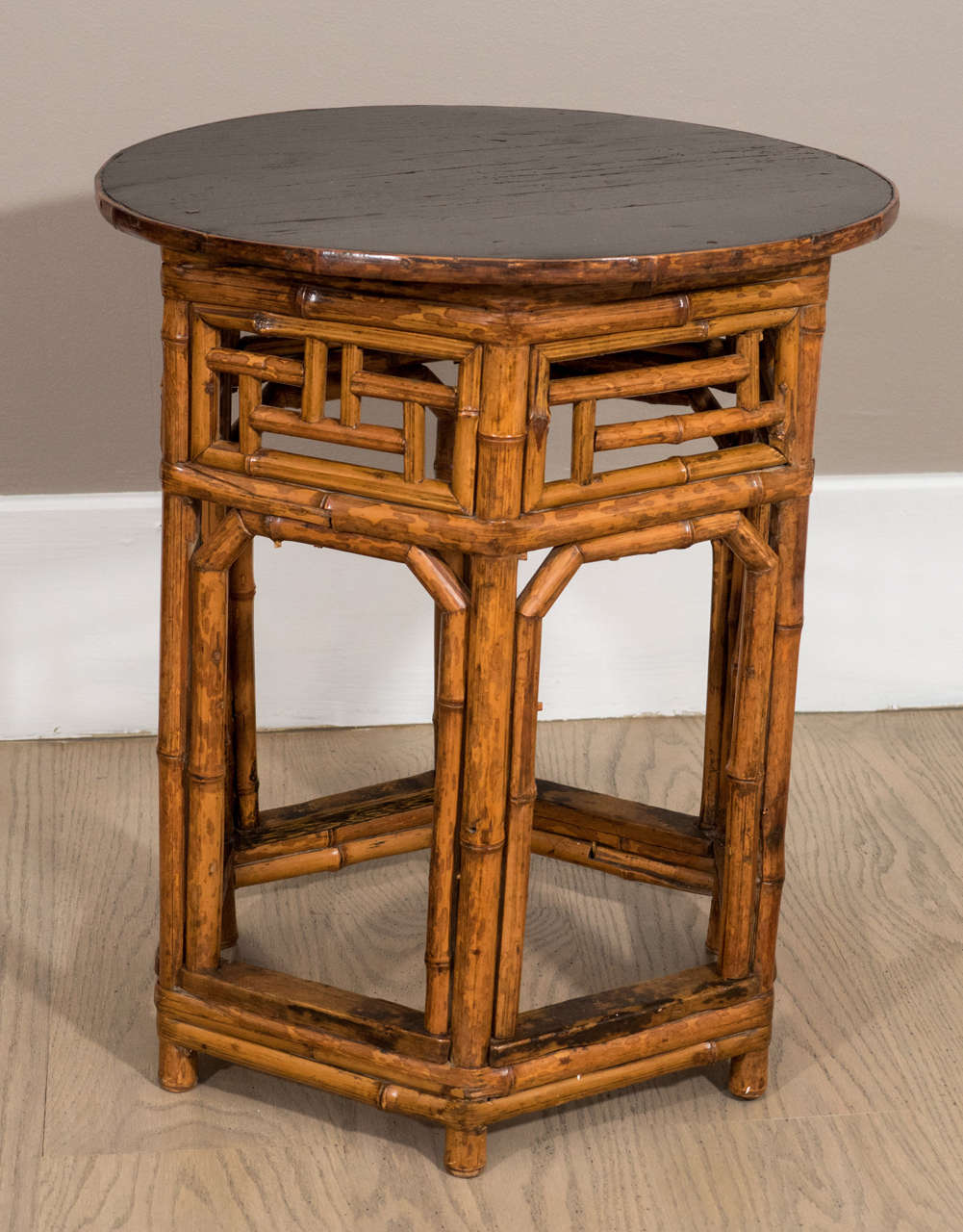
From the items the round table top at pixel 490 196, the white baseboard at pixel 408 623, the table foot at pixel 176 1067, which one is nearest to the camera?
the round table top at pixel 490 196

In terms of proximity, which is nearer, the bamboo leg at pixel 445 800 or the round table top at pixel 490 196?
the round table top at pixel 490 196

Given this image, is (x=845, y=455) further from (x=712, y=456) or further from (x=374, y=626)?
(x=712, y=456)

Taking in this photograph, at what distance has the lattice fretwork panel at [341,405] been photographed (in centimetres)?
119

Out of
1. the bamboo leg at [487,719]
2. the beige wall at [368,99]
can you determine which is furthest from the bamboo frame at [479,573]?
Result: the beige wall at [368,99]

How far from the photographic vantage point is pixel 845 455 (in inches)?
83.7

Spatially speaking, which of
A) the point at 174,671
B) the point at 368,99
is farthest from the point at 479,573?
the point at 368,99

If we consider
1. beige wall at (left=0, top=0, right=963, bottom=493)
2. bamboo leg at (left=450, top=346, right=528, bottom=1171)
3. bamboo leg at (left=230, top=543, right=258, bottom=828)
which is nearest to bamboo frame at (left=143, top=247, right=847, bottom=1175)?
bamboo leg at (left=450, top=346, right=528, bottom=1171)

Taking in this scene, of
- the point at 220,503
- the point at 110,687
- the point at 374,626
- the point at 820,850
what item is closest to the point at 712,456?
the point at 220,503

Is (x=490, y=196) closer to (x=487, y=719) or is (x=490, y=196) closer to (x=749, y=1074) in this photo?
(x=487, y=719)

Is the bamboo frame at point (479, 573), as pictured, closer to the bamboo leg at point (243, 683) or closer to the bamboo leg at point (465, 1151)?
the bamboo leg at point (465, 1151)

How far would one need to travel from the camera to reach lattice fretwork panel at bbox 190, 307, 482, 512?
1.19 metres

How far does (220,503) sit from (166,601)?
0.35 ft

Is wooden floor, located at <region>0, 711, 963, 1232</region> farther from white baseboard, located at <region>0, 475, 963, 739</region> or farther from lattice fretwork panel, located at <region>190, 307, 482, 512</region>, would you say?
lattice fretwork panel, located at <region>190, 307, 482, 512</region>

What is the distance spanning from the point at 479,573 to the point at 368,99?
838mm
